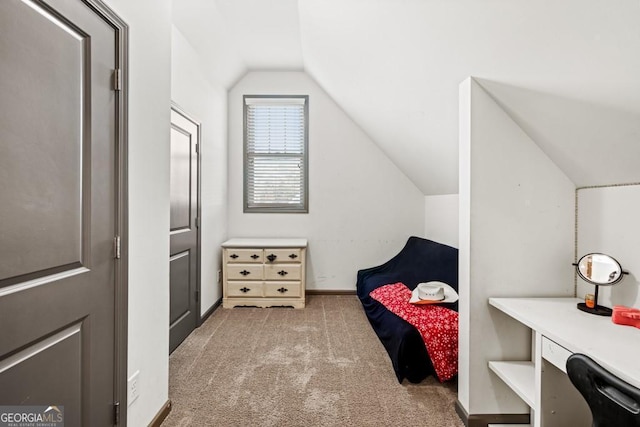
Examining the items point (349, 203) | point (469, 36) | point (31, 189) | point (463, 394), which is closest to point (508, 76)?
point (469, 36)

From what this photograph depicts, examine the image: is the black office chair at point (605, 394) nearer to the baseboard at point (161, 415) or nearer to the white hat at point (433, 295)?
the white hat at point (433, 295)

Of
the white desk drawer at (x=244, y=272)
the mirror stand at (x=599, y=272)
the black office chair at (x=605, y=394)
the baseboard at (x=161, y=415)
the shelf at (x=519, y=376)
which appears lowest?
the baseboard at (x=161, y=415)

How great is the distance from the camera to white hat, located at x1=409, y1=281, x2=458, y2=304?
249cm

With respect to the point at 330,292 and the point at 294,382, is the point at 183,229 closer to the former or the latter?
the point at 294,382

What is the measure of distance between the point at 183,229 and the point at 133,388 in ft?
5.02

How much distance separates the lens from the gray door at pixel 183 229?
8.53 feet

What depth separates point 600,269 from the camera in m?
1.49

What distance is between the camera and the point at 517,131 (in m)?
1.67

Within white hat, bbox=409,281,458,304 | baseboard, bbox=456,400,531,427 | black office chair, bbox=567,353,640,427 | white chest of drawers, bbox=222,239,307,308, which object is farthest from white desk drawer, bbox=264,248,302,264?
black office chair, bbox=567,353,640,427

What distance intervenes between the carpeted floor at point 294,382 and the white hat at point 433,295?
0.50m

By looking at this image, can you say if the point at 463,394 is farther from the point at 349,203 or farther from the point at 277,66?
the point at 277,66

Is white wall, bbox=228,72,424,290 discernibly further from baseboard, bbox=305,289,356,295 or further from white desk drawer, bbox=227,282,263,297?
white desk drawer, bbox=227,282,263,297

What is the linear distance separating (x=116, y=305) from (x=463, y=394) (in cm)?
176

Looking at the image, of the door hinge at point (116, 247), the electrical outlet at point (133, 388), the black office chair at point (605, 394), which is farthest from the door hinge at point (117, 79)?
the black office chair at point (605, 394)
